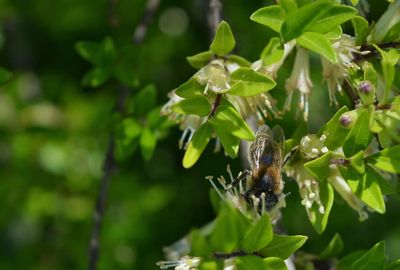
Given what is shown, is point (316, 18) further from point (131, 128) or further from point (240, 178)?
point (131, 128)

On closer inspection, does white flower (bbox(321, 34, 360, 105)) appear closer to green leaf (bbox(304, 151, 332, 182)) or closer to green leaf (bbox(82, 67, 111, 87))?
green leaf (bbox(304, 151, 332, 182))

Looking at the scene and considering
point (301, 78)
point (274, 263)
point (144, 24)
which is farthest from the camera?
point (144, 24)

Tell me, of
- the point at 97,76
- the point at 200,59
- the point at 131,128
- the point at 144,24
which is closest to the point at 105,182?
the point at 131,128

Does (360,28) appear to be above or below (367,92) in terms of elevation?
above

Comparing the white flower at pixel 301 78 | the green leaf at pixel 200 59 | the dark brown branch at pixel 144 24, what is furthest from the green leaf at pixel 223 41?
the dark brown branch at pixel 144 24

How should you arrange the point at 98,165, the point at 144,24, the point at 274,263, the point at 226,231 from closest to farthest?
the point at 226,231
the point at 274,263
the point at 144,24
the point at 98,165

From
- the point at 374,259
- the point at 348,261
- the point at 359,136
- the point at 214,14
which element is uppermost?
the point at 214,14
